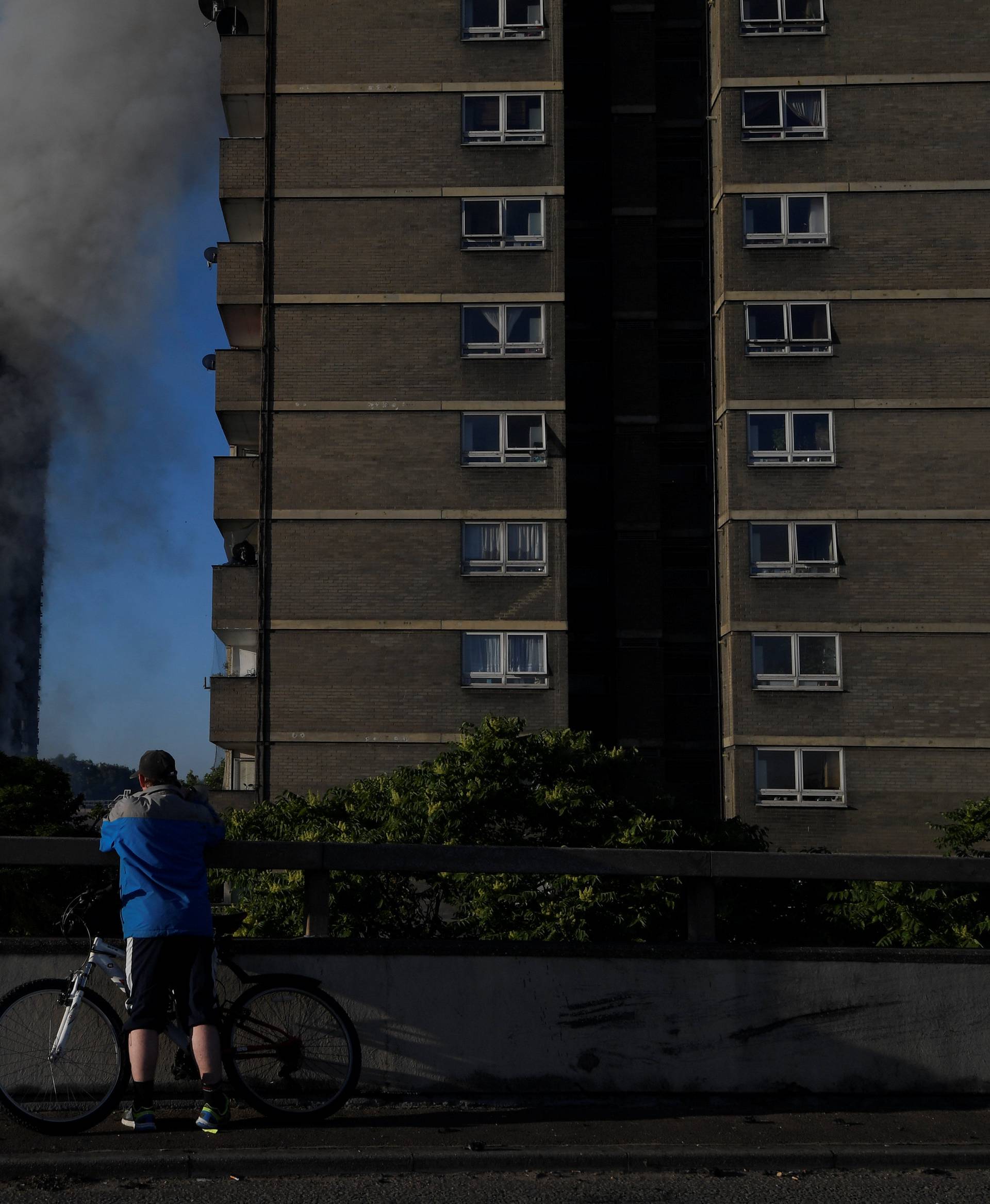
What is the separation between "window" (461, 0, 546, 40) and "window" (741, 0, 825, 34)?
5393 millimetres

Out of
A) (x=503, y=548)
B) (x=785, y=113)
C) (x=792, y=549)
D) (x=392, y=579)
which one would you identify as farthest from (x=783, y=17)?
(x=392, y=579)

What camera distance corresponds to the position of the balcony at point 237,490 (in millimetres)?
33875

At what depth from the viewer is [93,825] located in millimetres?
31875

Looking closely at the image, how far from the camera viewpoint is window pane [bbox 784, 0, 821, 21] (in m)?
35.4

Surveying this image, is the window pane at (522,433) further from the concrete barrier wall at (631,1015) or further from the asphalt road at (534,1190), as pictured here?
the asphalt road at (534,1190)

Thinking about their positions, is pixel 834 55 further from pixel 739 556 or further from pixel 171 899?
pixel 171 899

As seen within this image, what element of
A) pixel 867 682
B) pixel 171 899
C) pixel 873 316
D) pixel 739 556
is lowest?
pixel 171 899

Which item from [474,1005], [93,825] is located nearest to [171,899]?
[474,1005]

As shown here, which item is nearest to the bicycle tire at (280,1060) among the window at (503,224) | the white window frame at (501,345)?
the white window frame at (501,345)

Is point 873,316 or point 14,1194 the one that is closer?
point 14,1194

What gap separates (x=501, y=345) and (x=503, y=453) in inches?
109

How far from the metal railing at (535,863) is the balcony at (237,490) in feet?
87.5

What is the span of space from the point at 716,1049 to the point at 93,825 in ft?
87.2

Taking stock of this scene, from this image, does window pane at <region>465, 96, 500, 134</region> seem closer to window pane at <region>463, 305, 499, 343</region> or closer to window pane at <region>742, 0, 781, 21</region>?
window pane at <region>463, 305, 499, 343</region>
